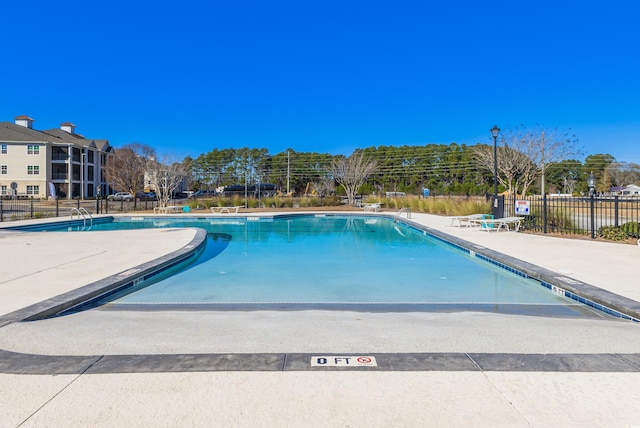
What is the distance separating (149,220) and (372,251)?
45.1ft

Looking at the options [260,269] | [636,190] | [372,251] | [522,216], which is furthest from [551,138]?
[636,190]

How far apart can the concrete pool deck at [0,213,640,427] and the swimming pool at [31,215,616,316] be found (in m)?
0.70

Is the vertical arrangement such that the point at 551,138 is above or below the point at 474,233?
above

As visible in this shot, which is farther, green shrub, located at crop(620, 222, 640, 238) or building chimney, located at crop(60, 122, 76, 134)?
building chimney, located at crop(60, 122, 76, 134)

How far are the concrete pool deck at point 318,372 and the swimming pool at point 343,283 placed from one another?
70 centimetres

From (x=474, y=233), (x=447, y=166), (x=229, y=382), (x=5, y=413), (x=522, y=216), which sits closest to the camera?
(x=5, y=413)

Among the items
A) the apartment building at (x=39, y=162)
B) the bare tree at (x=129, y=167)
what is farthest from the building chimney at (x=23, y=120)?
the bare tree at (x=129, y=167)

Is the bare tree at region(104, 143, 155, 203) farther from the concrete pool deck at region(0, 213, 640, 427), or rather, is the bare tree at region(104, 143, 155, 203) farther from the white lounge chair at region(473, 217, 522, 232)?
the concrete pool deck at region(0, 213, 640, 427)

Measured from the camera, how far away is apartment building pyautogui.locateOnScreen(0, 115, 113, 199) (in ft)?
141

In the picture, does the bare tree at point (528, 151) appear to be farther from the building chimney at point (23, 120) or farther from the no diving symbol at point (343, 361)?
the building chimney at point (23, 120)

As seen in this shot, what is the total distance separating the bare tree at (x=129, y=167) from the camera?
151ft

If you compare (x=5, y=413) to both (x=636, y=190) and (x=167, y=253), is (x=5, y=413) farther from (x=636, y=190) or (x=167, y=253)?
(x=636, y=190)

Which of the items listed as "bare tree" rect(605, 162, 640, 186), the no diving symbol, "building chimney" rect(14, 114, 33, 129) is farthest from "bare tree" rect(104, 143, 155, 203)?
"bare tree" rect(605, 162, 640, 186)

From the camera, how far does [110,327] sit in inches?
155
